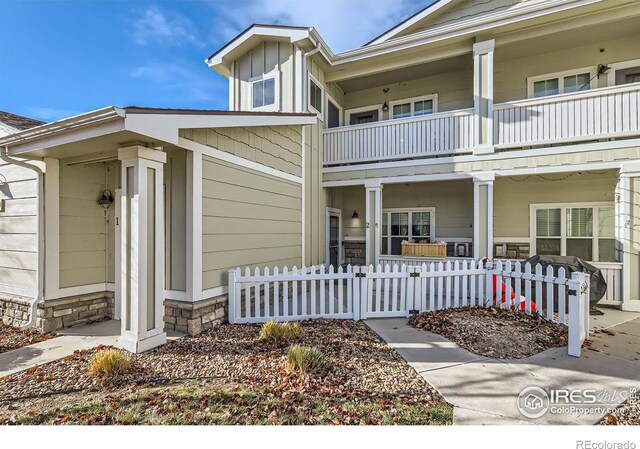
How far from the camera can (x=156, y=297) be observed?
14.0 ft

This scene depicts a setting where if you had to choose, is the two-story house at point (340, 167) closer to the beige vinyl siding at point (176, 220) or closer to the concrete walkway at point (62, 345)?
the beige vinyl siding at point (176, 220)

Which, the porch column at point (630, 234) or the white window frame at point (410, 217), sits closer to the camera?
the porch column at point (630, 234)

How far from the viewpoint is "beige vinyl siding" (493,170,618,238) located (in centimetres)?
803

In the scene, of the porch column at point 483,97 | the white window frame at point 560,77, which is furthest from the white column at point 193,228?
the white window frame at point 560,77

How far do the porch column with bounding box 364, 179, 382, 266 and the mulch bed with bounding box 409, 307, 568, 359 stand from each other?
2.99m

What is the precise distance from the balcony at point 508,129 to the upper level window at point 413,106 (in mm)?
1587

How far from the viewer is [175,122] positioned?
414 centimetres

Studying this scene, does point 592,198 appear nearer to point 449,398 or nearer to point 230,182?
point 449,398

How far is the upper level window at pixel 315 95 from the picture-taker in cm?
847

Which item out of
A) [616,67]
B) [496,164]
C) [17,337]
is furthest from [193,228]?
[616,67]

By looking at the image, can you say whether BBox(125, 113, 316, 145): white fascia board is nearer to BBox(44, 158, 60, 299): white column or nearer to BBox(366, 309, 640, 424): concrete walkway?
BBox(44, 158, 60, 299): white column

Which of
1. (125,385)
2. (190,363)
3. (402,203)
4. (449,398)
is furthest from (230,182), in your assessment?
(402,203)

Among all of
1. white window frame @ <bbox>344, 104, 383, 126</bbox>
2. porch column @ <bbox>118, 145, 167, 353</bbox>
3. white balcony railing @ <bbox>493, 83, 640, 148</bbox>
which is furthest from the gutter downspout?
white balcony railing @ <bbox>493, 83, 640, 148</bbox>

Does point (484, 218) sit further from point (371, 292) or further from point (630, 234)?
point (371, 292)
